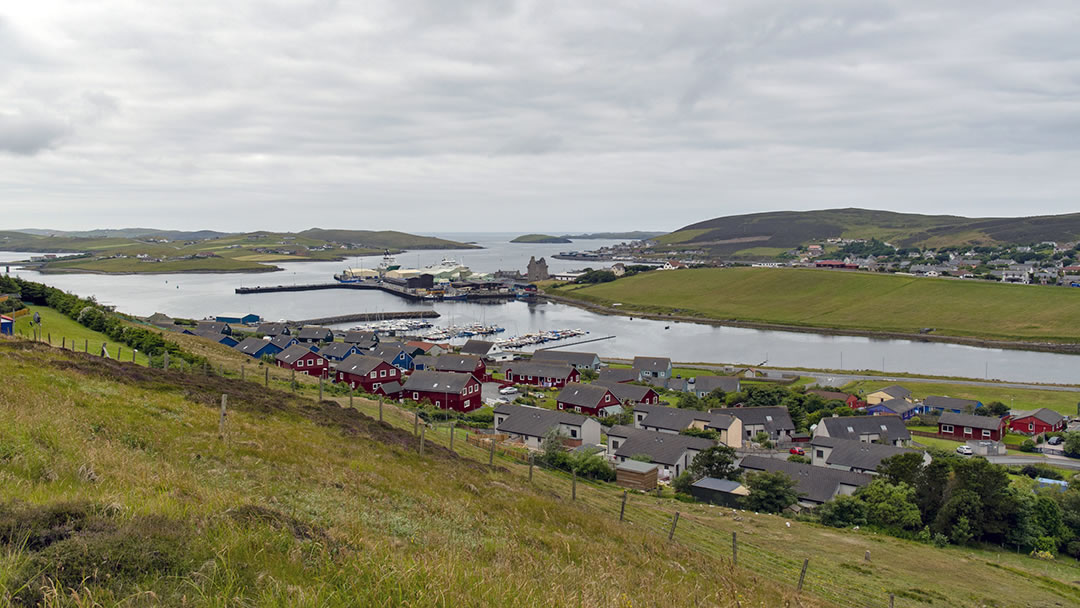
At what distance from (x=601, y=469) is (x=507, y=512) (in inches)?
503

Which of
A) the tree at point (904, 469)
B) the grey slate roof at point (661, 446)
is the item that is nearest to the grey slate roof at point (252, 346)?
the grey slate roof at point (661, 446)

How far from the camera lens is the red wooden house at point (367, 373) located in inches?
1426

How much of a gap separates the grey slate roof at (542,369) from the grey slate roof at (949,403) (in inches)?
861

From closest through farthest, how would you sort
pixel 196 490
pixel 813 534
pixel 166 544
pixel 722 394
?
pixel 166 544, pixel 196 490, pixel 813 534, pixel 722 394

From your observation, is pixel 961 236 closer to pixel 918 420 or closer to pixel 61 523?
pixel 918 420

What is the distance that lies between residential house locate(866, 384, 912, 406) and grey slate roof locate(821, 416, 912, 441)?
7.22 meters

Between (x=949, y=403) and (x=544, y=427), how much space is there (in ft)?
84.8

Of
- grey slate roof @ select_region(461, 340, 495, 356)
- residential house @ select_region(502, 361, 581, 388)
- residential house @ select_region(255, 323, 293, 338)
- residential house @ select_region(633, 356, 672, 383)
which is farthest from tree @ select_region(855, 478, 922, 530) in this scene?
residential house @ select_region(255, 323, 293, 338)

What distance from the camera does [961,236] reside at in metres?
166

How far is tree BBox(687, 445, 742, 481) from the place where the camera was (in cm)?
2169

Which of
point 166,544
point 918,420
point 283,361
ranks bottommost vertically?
point 918,420

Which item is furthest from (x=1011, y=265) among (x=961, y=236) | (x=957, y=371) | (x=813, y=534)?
(x=813, y=534)

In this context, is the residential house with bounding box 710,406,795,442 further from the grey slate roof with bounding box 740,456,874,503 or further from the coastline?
the coastline

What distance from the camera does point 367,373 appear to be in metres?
36.2
